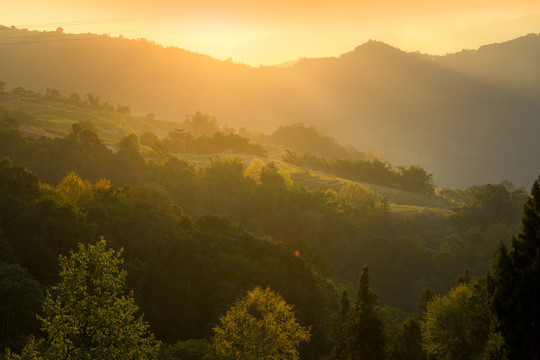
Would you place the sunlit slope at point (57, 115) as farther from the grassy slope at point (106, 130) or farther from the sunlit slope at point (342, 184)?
the sunlit slope at point (342, 184)

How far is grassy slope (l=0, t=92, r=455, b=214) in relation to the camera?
440ft

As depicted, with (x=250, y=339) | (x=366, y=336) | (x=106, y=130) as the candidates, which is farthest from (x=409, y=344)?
(x=106, y=130)

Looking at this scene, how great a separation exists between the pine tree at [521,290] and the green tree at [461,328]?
1383 centimetres

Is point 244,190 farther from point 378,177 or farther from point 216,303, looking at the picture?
point 378,177

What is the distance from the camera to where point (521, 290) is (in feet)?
81.8

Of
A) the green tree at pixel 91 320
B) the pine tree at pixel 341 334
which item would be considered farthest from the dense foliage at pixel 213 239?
the green tree at pixel 91 320

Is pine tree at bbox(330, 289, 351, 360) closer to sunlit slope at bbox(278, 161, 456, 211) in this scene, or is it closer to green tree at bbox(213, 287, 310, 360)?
green tree at bbox(213, 287, 310, 360)

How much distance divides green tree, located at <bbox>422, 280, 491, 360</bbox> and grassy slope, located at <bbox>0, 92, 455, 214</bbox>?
85.5 metres

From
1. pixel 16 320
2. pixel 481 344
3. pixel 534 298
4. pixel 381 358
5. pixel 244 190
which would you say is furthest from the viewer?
pixel 244 190

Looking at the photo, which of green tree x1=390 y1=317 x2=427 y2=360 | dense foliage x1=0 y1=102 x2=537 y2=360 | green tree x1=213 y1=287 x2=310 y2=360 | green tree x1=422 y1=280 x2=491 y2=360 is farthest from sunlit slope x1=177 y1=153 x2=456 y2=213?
green tree x1=213 y1=287 x2=310 y2=360

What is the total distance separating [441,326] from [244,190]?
6909 cm

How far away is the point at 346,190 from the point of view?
123 meters

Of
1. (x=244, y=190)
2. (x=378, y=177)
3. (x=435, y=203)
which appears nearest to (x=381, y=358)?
(x=244, y=190)

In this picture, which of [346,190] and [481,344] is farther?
[346,190]
